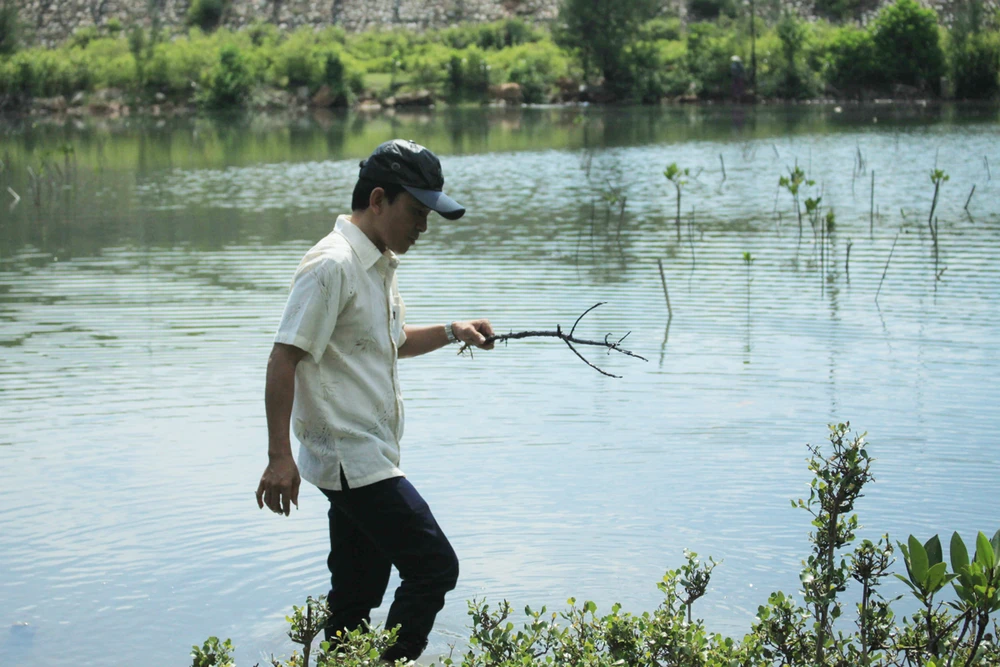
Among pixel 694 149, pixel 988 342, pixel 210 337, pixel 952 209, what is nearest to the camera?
pixel 988 342

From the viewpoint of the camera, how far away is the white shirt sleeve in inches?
131

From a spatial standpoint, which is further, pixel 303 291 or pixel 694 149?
pixel 694 149

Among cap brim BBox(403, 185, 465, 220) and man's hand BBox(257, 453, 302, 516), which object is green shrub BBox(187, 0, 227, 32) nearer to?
cap brim BBox(403, 185, 465, 220)

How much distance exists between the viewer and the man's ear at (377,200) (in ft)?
11.6

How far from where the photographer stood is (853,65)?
55875 millimetres

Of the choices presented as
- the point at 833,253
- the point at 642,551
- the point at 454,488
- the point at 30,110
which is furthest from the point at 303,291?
the point at 30,110

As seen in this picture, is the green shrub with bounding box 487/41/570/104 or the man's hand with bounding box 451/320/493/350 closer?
the man's hand with bounding box 451/320/493/350

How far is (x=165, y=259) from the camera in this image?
14.3 m

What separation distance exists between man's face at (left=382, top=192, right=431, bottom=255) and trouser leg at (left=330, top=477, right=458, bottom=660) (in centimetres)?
65

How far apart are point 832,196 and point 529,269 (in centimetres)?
771

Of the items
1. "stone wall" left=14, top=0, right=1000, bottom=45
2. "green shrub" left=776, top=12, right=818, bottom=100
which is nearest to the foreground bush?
"green shrub" left=776, top=12, right=818, bottom=100

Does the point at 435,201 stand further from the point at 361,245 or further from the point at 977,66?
the point at 977,66

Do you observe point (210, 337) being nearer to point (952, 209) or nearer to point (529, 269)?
point (529, 269)

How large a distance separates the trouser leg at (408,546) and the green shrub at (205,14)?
86.1 metres
